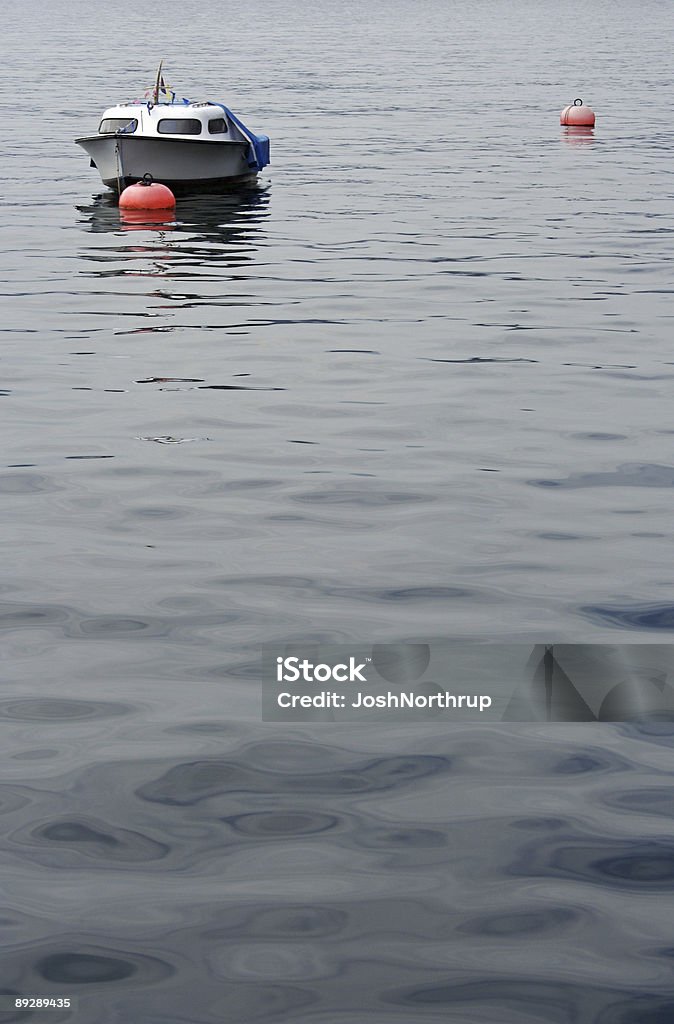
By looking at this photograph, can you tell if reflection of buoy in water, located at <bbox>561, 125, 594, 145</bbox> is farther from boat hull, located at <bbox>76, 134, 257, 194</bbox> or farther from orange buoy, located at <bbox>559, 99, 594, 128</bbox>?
boat hull, located at <bbox>76, 134, 257, 194</bbox>

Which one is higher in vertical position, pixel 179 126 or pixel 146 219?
pixel 179 126

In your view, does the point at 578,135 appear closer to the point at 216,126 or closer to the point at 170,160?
the point at 216,126

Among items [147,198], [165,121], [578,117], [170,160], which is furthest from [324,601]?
[578,117]

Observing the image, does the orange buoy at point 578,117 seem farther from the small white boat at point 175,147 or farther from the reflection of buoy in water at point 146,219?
the reflection of buoy in water at point 146,219

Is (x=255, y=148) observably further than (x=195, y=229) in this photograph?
Yes

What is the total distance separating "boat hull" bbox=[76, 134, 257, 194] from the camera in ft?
102

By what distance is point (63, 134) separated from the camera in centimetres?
4272

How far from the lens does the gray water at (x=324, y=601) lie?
5.13 metres

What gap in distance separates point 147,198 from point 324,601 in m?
21.6

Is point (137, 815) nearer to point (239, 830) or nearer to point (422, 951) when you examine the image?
point (239, 830)

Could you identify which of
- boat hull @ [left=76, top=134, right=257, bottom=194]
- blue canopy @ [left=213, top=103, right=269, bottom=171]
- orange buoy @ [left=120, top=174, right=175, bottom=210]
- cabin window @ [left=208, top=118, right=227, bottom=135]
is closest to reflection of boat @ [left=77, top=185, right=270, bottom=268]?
orange buoy @ [left=120, top=174, right=175, bottom=210]

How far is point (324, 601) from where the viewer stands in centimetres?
848

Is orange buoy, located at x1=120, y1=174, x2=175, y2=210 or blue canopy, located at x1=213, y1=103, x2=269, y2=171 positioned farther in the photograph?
blue canopy, located at x1=213, y1=103, x2=269, y2=171

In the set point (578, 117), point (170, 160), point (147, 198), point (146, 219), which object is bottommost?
point (146, 219)
